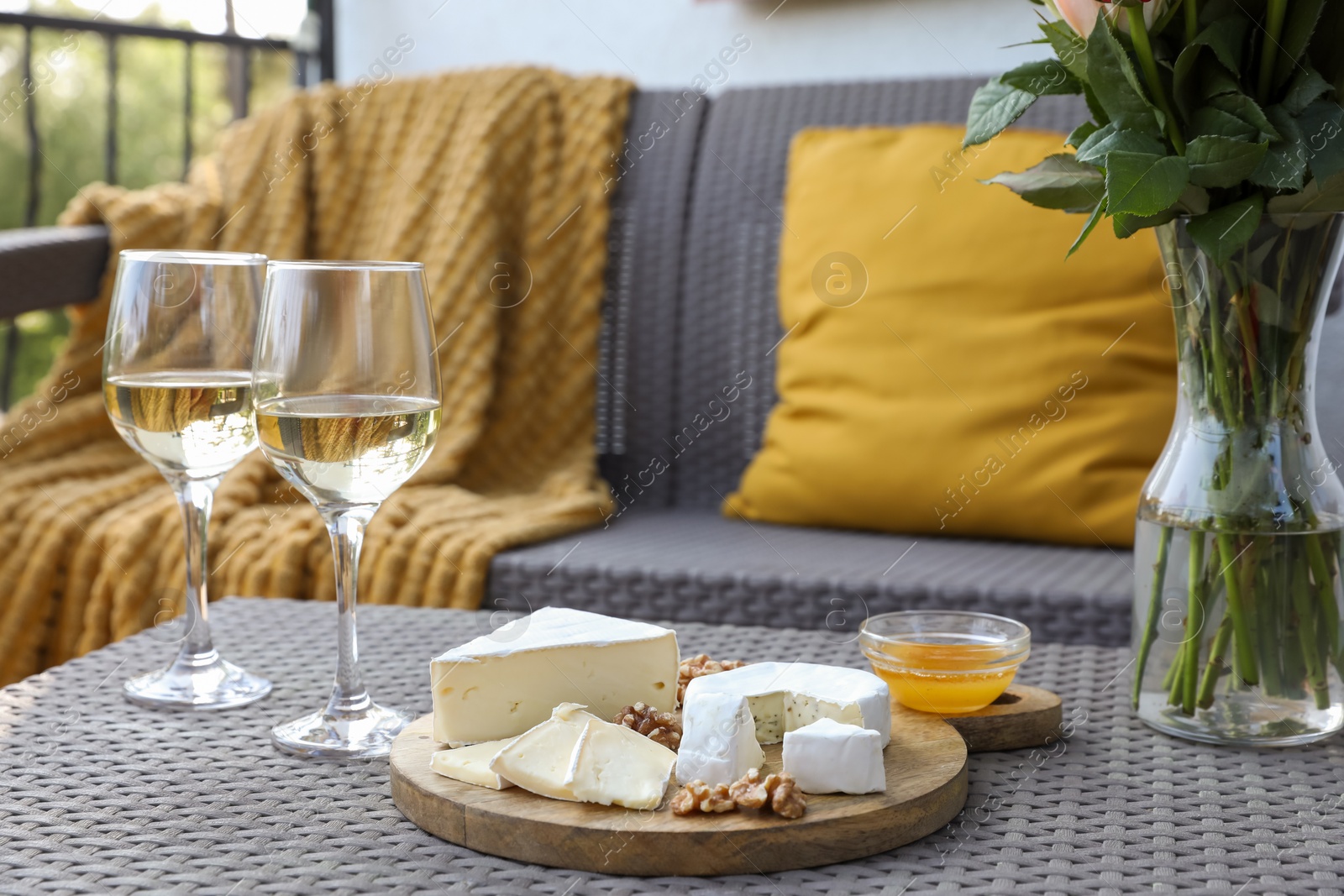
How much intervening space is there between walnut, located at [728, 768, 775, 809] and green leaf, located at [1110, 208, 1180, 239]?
34 cm

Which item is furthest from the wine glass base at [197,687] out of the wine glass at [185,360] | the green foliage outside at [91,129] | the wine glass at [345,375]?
the green foliage outside at [91,129]

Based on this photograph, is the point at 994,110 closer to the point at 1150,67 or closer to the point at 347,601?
the point at 1150,67

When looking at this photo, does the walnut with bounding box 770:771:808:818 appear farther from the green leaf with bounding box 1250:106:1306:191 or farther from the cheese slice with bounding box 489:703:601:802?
the green leaf with bounding box 1250:106:1306:191

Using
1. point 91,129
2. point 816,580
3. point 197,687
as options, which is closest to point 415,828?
point 197,687

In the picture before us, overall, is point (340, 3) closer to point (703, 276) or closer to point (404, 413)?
point (703, 276)

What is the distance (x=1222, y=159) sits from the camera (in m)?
0.65

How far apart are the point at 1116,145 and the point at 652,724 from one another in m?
0.38

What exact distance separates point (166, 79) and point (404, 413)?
482 centimetres

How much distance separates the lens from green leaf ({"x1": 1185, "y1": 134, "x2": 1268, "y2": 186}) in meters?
0.65

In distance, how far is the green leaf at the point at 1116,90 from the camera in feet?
2.21

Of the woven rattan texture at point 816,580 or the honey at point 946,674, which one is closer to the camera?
the honey at point 946,674

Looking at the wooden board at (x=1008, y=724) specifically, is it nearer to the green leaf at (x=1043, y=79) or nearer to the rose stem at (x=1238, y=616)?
the rose stem at (x=1238, y=616)

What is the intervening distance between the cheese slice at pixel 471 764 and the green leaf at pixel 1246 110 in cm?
49

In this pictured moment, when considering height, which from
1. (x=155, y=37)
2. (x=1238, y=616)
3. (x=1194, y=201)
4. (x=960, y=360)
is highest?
(x=155, y=37)
